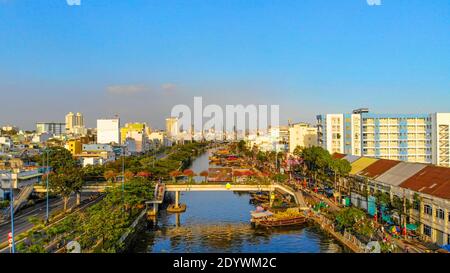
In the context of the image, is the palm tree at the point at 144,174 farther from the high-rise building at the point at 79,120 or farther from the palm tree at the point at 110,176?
the high-rise building at the point at 79,120

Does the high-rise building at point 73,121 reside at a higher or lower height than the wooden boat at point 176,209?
higher

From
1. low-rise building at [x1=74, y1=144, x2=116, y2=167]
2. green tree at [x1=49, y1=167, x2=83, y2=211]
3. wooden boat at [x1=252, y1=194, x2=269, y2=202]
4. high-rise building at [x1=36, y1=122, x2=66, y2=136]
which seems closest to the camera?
green tree at [x1=49, y1=167, x2=83, y2=211]

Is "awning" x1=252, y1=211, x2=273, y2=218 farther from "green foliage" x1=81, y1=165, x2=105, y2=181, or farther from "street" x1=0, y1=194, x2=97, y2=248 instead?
"green foliage" x1=81, y1=165, x2=105, y2=181

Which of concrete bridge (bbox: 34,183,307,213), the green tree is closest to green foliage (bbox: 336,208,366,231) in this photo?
concrete bridge (bbox: 34,183,307,213)

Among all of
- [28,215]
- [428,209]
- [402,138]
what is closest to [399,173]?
[428,209]

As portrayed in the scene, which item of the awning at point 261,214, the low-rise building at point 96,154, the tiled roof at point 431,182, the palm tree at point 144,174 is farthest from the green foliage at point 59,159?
the tiled roof at point 431,182
